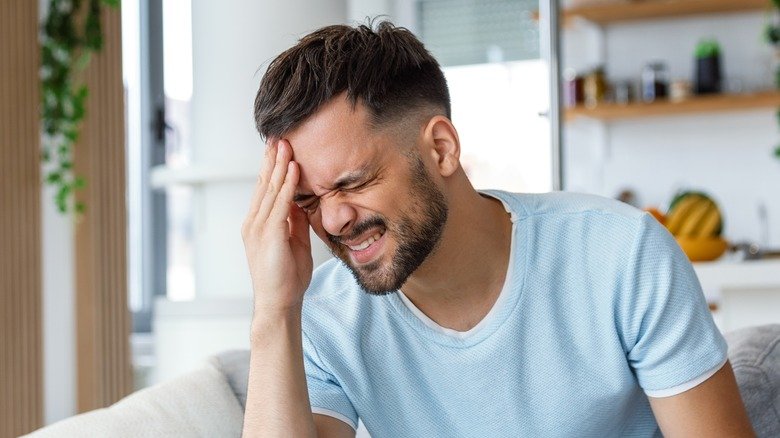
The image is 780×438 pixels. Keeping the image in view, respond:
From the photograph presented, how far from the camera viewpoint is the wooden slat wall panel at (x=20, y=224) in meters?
3.32

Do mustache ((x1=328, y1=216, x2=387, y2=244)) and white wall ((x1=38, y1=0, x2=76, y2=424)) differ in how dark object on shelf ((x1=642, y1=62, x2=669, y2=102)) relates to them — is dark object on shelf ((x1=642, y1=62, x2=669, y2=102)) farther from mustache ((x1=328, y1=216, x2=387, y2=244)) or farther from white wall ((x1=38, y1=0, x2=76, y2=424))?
mustache ((x1=328, y1=216, x2=387, y2=244))

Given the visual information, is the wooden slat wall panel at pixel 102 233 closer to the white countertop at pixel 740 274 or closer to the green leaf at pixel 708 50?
the white countertop at pixel 740 274

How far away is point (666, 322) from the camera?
1.36m

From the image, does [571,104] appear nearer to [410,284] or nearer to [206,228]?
[206,228]

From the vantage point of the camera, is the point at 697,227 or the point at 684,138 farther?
the point at 684,138

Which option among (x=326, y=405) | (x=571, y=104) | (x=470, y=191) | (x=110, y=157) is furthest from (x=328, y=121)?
(x=571, y=104)

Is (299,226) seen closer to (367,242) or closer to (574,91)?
(367,242)

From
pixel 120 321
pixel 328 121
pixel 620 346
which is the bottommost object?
pixel 120 321

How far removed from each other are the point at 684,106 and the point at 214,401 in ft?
11.6

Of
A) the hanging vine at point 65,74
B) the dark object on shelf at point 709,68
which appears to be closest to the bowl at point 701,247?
the dark object on shelf at point 709,68

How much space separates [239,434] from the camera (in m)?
1.61

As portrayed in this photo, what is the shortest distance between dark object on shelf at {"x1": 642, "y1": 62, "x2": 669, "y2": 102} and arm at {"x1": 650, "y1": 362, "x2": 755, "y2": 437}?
3.52 metres

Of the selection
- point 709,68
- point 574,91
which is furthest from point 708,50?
point 574,91

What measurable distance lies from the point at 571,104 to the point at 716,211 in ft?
6.72
